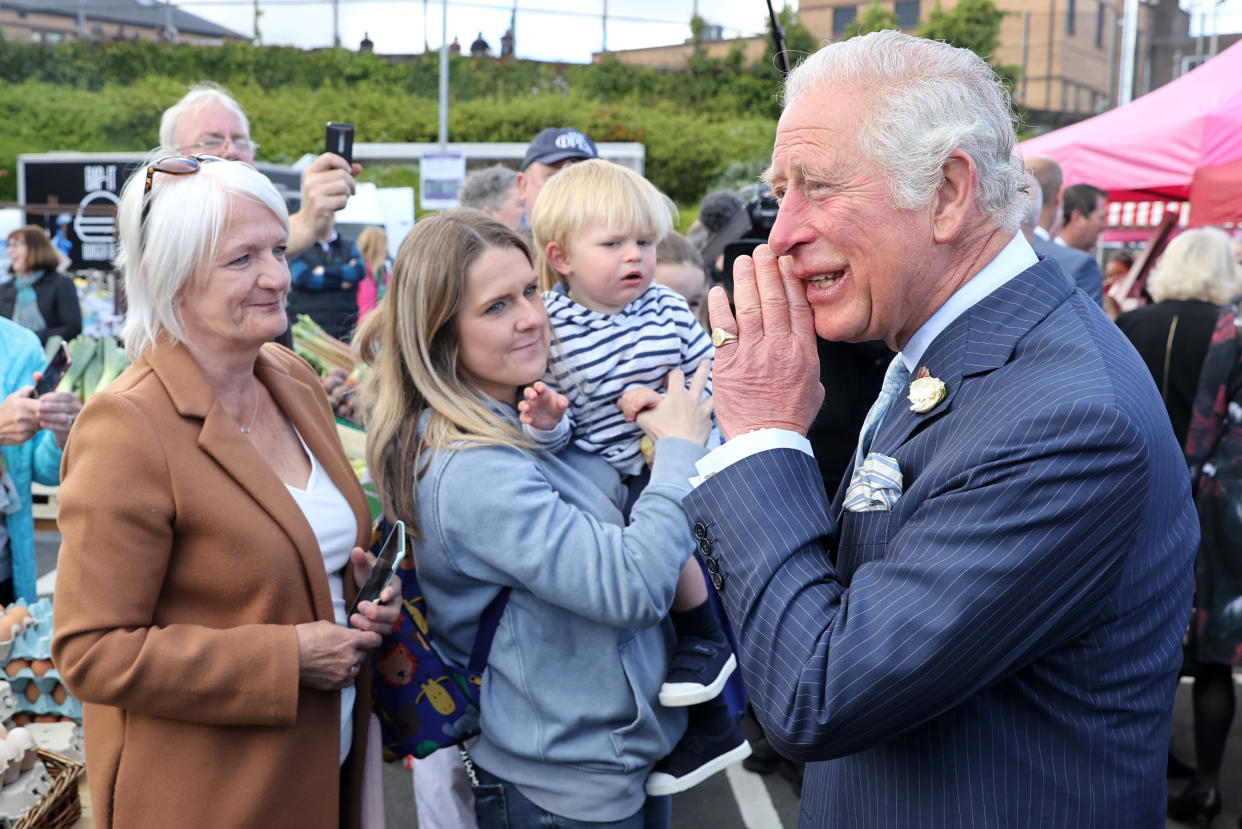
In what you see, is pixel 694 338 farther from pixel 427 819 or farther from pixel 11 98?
pixel 11 98

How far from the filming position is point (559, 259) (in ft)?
9.71

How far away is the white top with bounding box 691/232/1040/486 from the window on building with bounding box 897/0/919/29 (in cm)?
5006

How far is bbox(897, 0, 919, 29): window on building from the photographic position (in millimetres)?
46691

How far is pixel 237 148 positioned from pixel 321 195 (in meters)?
0.78

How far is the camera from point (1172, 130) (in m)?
6.29

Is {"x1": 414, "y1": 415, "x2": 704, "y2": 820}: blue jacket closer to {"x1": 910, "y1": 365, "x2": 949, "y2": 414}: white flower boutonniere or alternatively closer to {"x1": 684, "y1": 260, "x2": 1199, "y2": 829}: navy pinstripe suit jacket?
{"x1": 684, "y1": 260, "x2": 1199, "y2": 829}: navy pinstripe suit jacket

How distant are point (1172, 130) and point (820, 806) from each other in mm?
6225

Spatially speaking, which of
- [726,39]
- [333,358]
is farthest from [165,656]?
[726,39]

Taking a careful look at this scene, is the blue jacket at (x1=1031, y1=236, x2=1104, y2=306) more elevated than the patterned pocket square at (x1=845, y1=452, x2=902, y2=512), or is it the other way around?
the blue jacket at (x1=1031, y1=236, x2=1104, y2=306)

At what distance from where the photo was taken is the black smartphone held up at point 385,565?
6.25ft

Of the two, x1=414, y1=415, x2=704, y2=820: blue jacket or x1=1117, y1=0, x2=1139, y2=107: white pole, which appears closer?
x1=414, y1=415, x2=704, y2=820: blue jacket

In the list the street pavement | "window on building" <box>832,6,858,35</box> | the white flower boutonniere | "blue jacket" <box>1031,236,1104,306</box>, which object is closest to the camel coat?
the white flower boutonniere

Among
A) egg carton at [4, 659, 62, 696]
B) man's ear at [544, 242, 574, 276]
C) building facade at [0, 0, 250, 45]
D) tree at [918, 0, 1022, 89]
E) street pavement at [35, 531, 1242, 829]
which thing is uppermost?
tree at [918, 0, 1022, 89]

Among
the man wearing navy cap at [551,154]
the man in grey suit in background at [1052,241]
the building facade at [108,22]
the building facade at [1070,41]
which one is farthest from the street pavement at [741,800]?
the building facade at [1070,41]
